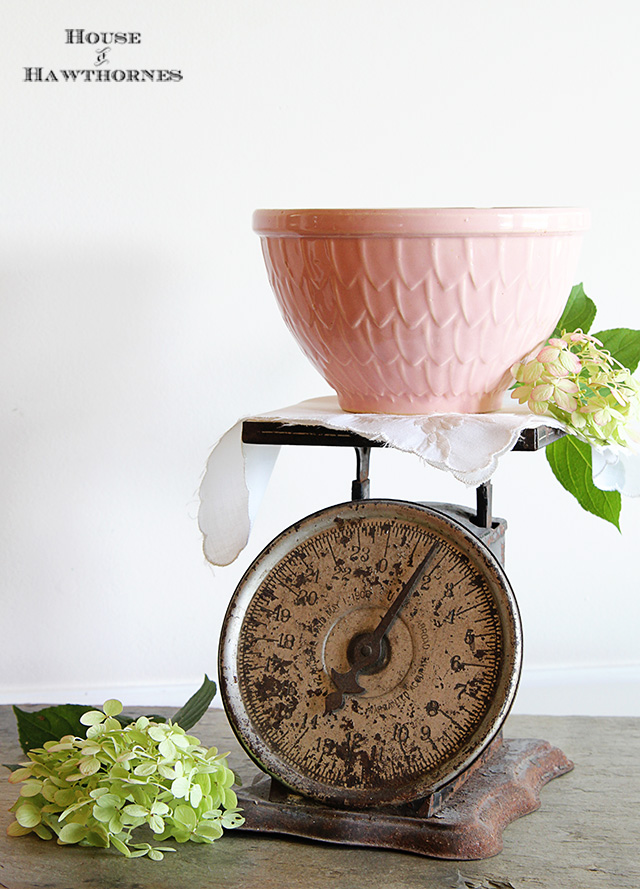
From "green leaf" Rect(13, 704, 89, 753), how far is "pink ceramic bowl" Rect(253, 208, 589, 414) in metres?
0.48

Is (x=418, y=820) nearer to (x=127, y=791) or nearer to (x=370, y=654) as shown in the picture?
(x=370, y=654)

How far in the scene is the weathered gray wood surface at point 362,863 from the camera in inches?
35.4

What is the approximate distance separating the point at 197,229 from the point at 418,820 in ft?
2.69

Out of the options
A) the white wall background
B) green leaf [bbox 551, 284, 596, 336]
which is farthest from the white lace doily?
the white wall background

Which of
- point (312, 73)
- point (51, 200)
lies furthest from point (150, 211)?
point (312, 73)

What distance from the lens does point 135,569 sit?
4.80 feet

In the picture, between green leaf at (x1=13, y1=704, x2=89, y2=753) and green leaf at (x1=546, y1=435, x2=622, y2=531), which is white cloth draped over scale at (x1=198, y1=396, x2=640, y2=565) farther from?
green leaf at (x1=13, y1=704, x2=89, y2=753)

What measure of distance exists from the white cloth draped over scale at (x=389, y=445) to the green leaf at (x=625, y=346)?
117 mm

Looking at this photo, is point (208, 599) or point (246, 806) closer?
point (246, 806)

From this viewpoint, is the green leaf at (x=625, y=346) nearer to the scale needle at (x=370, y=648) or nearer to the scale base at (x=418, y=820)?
the scale needle at (x=370, y=648)

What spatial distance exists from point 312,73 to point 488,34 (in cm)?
24

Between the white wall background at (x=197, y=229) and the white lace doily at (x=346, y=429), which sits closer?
the white lace doily at (x=346, y=429)

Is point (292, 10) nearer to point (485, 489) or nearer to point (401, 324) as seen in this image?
point (401, 324)

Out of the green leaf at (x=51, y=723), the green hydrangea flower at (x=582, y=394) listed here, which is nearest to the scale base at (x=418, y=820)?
the green leaf at (x=51, y=723)
